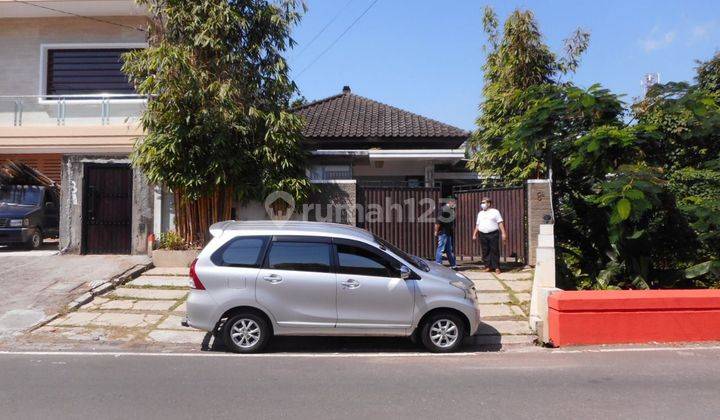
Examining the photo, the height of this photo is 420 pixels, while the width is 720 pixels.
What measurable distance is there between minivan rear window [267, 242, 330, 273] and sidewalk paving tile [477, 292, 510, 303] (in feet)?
12.3

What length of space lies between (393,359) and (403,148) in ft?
33.0

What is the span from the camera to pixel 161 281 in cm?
1140

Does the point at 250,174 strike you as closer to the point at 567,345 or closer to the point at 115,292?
the point at 115,292

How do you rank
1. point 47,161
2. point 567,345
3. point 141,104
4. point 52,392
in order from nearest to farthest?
1. point 52,392
2. point 567,345
3. point 141,104
4. point 47,161

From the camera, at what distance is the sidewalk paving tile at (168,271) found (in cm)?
1193

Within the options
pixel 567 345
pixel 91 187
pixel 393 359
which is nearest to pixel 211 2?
pixel 91 187

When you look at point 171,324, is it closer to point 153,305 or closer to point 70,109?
point 153,305

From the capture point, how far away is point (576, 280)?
1023 centimetres

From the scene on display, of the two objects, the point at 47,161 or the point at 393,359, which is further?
the point at 47,161

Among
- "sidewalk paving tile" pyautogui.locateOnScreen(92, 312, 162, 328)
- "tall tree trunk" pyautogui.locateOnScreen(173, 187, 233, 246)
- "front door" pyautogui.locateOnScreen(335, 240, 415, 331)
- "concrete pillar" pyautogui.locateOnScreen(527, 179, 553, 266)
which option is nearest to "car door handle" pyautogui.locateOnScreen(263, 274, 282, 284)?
"front door" pyautogui.locateOnScreen(335, 240, 415, 331)

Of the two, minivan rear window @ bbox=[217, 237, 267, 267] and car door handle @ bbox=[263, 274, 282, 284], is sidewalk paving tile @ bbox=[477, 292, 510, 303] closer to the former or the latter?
car door handle @ bbox=[263, 274, 282, 284]

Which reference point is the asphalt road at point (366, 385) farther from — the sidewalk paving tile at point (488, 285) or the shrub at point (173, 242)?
the shrub at point (173, 242)

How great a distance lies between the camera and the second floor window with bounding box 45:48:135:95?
1561 centimetres

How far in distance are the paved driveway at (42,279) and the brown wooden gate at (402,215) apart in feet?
16.9
